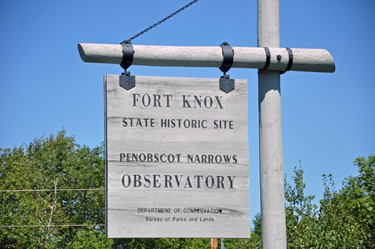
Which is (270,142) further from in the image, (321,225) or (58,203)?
(58,203)

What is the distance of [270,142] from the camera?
429cm

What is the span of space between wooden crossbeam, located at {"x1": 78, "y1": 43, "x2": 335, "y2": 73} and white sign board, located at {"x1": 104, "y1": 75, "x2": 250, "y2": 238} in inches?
6.5

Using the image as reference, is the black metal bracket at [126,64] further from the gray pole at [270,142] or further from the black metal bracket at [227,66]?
the gray pole at [270,142]

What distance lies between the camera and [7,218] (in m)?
34.3

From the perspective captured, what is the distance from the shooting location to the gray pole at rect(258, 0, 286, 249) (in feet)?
13.6

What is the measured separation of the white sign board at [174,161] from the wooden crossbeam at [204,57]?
166 mm

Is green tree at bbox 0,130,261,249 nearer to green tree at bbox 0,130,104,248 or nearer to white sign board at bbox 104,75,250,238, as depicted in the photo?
green tree at bbox 0,130,104,248

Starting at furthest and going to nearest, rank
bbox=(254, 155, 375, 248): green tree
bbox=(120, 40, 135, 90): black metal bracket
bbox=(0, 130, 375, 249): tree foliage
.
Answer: bbox=(0, 130, 375, 249): tree foliage → bbox=(254, 155, 375, 248): green tree → bbox=(120, 40, 135, 90): black metal bracket

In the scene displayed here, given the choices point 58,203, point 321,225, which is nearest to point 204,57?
point 321,225

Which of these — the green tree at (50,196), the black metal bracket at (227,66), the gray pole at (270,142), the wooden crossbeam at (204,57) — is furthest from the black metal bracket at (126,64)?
the green tree at (50,196)

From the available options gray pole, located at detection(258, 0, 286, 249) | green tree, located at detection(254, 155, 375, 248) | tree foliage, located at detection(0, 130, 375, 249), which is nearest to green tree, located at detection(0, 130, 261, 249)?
tree foliage, located at detection(0, 130, 375, 249)

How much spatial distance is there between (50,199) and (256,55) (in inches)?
1338

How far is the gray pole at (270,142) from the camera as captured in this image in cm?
416

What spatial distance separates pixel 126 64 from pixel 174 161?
2.88ft
